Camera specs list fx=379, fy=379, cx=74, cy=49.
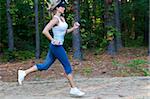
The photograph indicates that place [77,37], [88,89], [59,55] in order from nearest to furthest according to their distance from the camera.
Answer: [59,55] → [88,89] → [77,37]

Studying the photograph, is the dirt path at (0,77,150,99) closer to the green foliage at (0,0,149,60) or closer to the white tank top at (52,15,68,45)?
the white tank top at (52,15,68,45)

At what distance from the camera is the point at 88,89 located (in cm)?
740

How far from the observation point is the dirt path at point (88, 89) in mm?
6719

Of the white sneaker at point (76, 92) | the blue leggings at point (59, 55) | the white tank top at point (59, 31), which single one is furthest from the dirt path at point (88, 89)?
the white tank top at point (59, 31)

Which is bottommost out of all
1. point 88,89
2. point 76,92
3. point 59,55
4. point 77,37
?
point 88,89

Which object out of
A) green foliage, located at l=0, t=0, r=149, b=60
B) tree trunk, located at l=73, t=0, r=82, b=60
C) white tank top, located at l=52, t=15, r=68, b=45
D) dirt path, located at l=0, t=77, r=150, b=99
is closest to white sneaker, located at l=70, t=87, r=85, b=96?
dirt path, located at l=0, t=77, r=150, b=99

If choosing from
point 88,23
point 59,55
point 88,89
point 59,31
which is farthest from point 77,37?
point 88,23

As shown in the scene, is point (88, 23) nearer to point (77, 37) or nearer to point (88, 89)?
point (77, 37)

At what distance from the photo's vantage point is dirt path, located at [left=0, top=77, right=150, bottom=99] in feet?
22.0

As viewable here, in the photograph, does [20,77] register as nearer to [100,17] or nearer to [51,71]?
[51,71]

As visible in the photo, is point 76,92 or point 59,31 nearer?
point 59,31

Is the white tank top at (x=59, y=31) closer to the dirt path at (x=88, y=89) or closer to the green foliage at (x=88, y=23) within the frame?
the dirt path at (x=88, y=89)

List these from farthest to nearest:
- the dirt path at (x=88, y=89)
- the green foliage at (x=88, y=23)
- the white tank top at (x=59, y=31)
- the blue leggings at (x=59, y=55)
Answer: the green foliage at (x=88, y=23) → the dirt path at (x=88, y=89) → the blue leggings at (x=59, y=55) → the white tank top at (x=59, y=31)

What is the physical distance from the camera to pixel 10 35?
1972cm
